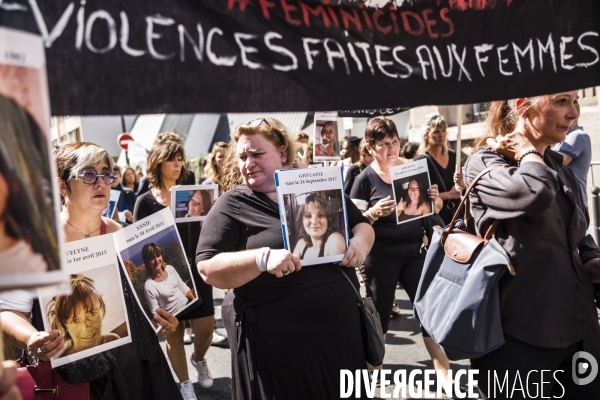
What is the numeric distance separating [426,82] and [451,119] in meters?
12.7

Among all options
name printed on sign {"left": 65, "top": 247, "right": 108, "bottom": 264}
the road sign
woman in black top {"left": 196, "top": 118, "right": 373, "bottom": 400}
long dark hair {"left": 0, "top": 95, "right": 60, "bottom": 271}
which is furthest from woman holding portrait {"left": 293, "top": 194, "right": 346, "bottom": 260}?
the road sign

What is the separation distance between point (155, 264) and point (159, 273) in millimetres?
45

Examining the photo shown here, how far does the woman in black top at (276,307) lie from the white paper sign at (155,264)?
0.19 m

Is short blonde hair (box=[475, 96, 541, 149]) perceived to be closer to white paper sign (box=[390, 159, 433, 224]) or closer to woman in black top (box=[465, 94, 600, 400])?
woman in black top (box=[465, 94, 600, 400])

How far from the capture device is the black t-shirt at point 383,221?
4785mm

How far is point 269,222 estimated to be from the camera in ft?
8.61

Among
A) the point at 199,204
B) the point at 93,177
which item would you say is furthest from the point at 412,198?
the point at 93,177

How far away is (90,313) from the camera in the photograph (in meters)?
2.35

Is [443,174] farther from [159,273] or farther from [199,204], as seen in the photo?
[159,273]

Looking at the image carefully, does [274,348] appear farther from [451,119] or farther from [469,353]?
[451,119]

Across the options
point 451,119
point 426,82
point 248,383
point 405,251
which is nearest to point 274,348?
point 248,383

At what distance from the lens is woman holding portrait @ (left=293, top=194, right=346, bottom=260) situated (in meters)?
2.39

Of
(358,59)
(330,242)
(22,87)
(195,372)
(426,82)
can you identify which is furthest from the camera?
(195,372)

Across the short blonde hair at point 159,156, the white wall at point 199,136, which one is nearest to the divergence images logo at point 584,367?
the short blonde hair at point 159,156
